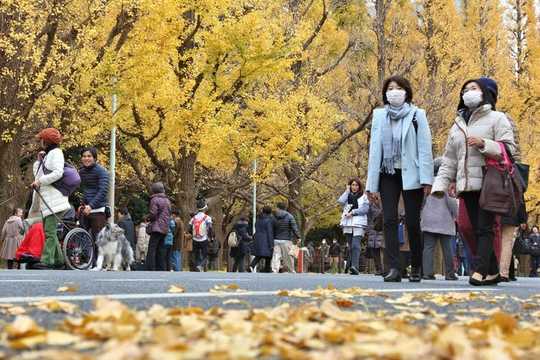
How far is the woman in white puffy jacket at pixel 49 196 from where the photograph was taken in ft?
37.0

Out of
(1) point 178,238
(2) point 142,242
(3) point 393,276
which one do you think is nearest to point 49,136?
(3) point 393,276

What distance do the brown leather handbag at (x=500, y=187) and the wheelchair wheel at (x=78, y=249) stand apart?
215 inches

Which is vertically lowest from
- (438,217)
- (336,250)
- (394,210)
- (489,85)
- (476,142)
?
(394,210)

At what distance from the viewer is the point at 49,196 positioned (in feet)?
37.3

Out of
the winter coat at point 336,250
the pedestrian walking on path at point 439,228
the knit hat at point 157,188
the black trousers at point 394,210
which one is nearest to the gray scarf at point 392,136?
the black trousers at point 394,210

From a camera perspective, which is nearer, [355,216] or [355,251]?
[355,216]

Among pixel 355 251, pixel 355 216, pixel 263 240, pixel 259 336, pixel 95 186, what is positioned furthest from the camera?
pixel 263 240

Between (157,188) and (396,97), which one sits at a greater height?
(157,188)

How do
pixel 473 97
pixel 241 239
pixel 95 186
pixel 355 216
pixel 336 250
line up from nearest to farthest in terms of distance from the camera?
pixel 473 97, pixel 95 186, pixel 355 216, pixel 241 239, pixel 336 250

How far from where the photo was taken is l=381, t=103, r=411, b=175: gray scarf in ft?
27.3

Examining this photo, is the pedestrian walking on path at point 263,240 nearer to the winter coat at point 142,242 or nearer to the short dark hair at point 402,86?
the winter coat at point 142,242

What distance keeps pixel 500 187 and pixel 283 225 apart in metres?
11.9

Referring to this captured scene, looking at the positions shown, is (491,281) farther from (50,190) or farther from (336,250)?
(336,250)

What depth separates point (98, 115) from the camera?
20.8 metres
